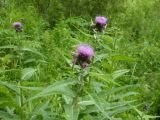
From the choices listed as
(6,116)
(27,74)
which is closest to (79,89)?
(6,116)

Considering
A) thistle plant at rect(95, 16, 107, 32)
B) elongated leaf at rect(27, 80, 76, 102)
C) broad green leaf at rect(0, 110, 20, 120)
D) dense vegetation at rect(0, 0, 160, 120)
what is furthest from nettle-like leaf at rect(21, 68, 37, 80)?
elongated leaf at rect(27, 80, 76, 102)

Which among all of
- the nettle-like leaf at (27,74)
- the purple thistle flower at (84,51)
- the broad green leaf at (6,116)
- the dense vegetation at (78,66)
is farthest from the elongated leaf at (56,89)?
the nettle-like leaf at (27,74)

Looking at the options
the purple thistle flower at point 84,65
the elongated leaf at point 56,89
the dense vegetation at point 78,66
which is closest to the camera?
the elongated leaf at point 56,89

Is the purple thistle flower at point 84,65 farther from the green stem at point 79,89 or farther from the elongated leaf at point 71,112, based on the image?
the elongated leaf at point 71,112

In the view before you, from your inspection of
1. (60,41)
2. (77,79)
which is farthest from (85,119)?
(60,41)

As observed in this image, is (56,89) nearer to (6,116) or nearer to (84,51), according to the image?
(84,51)

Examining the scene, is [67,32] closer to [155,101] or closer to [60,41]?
[60,41]

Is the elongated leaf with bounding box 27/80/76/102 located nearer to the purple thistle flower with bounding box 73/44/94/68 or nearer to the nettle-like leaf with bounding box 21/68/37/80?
the purple thistle flower with bounding box 73/44/94/68

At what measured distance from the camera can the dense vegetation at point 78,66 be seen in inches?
81.7

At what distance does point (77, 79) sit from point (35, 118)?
15.8 inches

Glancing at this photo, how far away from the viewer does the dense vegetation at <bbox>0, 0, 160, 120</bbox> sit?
2076 millimetres

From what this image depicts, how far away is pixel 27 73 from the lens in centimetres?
248

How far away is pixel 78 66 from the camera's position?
2.03 metres

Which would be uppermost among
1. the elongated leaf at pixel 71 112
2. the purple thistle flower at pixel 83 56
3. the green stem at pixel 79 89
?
the purple thistle flower at pixel 83 56
